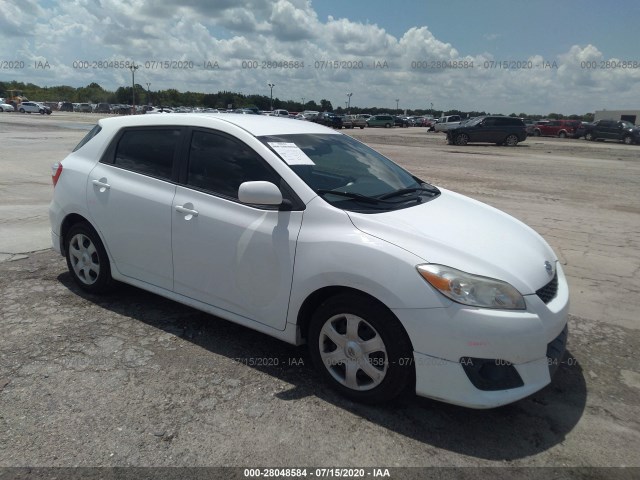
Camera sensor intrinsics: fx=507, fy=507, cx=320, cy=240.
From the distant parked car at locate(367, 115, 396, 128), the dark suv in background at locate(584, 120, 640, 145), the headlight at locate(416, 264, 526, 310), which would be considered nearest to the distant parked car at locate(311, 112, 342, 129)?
the distant parked car at locate(367, 115, 396, 128)

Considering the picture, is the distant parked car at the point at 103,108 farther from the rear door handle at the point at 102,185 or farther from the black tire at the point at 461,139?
the rear door handle at the point at 102,185

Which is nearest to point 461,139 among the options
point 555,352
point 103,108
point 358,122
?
point 555,352

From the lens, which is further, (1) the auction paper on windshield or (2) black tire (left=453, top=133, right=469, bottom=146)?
(2) black tire (left=453, top=133, right=469, bottom=146)

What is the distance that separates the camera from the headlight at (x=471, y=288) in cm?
279

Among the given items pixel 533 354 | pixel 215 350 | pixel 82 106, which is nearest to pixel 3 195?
pixel 215 350

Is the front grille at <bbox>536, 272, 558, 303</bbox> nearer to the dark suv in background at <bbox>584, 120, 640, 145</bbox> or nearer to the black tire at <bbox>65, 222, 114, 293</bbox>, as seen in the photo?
the black tire at <bbox>65, 222, 114, 293</bbox>

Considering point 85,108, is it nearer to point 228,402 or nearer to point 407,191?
point 407,191

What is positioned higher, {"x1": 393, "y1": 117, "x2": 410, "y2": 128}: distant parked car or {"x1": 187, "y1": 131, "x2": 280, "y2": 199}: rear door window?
{"x1": 187, "y1": 131, "x2": 280, "y2": 199}: rear door window

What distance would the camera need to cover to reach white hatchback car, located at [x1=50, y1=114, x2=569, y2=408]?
282 cm

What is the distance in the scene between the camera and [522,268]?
3072mm

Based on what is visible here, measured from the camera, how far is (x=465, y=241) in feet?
10.2

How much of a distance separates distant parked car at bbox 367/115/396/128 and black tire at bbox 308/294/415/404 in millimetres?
59567

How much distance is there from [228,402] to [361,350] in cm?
90

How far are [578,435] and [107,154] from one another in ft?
13.8
